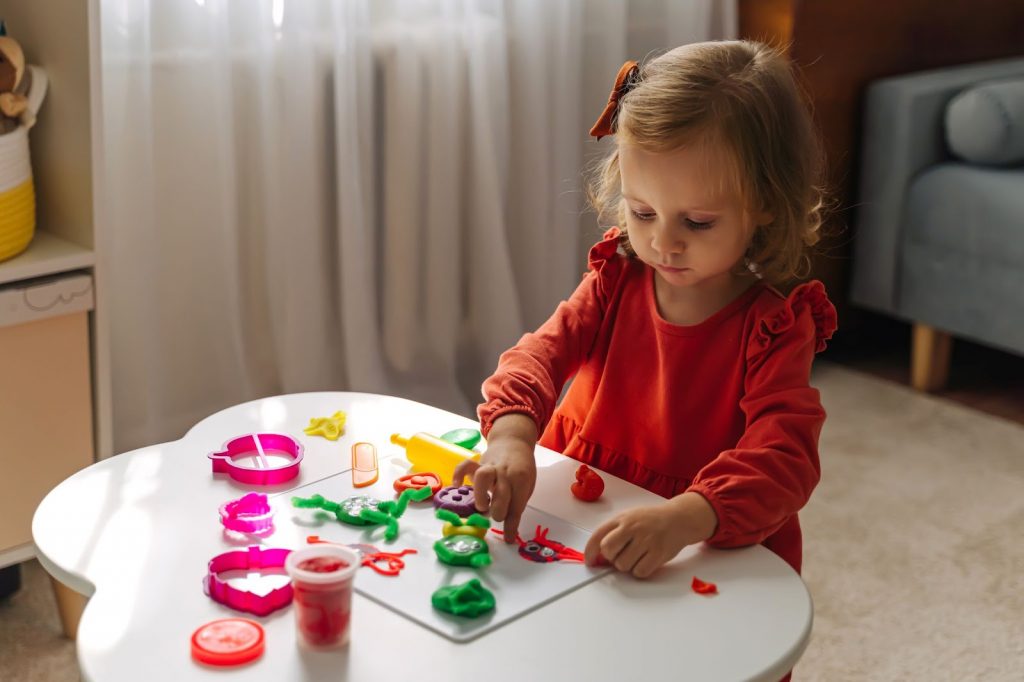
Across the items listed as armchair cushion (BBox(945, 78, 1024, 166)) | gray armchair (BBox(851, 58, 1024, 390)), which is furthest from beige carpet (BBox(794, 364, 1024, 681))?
armchair cushion (BBox(945, 78, 1024, 166))

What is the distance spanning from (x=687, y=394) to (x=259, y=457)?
454mm

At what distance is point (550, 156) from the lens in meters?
2.50

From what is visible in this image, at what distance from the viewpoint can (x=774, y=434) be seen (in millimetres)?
1154

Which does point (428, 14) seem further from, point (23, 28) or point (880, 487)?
point (880, 487)

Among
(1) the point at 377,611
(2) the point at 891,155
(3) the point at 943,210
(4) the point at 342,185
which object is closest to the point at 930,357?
(3) the point at 943,210

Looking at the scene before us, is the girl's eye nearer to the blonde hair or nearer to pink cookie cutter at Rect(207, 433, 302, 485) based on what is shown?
the blonde hair

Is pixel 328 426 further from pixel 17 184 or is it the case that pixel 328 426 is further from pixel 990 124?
pixel 990 124

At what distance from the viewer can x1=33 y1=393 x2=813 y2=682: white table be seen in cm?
90

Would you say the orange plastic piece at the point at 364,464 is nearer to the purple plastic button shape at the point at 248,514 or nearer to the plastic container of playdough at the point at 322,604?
the purple plastic button shape at the point at 248,514

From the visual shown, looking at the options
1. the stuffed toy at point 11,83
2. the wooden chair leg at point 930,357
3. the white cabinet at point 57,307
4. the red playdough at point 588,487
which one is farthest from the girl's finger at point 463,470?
the wooden chair leg at point 930,357

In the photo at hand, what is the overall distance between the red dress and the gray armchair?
1.44 metres

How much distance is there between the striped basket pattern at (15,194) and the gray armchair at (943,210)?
1832 mm

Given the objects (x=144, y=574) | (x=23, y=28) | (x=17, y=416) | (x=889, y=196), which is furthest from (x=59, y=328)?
(x=889, y=196)

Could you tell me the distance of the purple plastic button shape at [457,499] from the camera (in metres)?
1.13
